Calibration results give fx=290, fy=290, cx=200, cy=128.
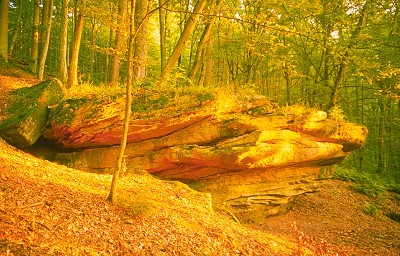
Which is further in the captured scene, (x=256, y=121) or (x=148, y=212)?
(x=256, y=121)

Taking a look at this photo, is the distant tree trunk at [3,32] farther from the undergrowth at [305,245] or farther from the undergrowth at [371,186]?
the undergrowth at [371,186]

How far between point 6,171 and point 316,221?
11.7 m

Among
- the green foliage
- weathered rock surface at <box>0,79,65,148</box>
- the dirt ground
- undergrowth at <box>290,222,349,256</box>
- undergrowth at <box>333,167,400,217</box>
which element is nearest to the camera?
undergrowth at <box>290,222,349,256</box>

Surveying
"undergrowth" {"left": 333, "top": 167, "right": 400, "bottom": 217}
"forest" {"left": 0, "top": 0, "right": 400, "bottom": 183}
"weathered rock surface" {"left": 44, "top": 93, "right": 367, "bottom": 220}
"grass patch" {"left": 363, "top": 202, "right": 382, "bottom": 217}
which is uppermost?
"forest" {"left": 0, "top": 0, "right": 400, "bottom": 183}

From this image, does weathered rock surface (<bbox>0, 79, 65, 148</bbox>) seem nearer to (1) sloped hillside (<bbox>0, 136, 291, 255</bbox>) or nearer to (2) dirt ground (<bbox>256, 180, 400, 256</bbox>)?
(1) sloped hillside (<bbox>0, 136, 291, 255</bbox>)

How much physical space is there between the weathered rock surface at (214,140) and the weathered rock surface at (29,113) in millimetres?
438

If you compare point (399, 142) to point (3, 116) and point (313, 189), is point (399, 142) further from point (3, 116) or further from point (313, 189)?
point (3, 116)

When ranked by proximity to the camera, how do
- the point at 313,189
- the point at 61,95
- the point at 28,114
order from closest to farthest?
the point at 28,114 → the point at 61,95 → the point at 313,189

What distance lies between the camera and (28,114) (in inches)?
328

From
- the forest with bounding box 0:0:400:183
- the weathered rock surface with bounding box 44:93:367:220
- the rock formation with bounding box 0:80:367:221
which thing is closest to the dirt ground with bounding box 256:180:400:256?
the weathered rock surface with bounding box 44:93:367:220

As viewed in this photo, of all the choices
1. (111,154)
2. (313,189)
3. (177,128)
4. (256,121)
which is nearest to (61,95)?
(111,154)

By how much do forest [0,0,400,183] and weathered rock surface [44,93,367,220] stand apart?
104 centimetres

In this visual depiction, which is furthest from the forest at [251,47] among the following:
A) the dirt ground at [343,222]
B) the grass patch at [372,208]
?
the grass patch at [372,208]

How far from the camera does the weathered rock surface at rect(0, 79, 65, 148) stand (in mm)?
7980
